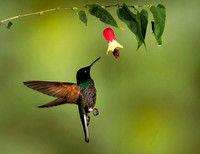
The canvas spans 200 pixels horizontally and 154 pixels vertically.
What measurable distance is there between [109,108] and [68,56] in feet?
1.76

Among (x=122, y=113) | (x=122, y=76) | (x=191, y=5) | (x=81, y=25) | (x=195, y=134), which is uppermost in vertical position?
(x=191, y=5)

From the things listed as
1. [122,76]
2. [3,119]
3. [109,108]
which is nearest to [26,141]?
[3,119]

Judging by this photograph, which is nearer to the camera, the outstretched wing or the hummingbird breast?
the outstretched wing

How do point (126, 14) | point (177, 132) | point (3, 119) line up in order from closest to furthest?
1. point (126, 14)
2. point (3, 119)
3. point (177, 132)

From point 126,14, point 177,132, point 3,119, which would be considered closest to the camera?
point 126,14

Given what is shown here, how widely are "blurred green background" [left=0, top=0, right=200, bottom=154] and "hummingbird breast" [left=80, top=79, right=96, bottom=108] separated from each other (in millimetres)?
1442

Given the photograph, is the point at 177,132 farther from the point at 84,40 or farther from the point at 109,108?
the point at 84,40

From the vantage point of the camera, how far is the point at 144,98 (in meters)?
2.48

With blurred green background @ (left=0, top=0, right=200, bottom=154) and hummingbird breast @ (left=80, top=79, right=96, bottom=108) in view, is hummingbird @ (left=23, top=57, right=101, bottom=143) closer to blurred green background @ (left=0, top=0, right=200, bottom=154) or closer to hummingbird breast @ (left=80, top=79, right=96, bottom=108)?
hummingbird breast @ (left=80, top=79, right=96, bottom=108)

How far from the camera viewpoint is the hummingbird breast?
916 millimetres

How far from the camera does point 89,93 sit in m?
0.92

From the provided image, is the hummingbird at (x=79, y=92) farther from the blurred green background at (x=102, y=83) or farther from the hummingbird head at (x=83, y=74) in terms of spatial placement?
the blurred green background at (x=102, y=83)

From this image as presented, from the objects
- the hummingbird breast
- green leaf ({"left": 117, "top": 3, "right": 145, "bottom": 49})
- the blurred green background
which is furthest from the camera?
the blurred green background

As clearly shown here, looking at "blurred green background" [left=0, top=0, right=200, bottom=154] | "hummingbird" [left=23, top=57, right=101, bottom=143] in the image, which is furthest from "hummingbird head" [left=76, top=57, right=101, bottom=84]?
"blurred green background" [left=0, top=0, right=200, bottom=154]
